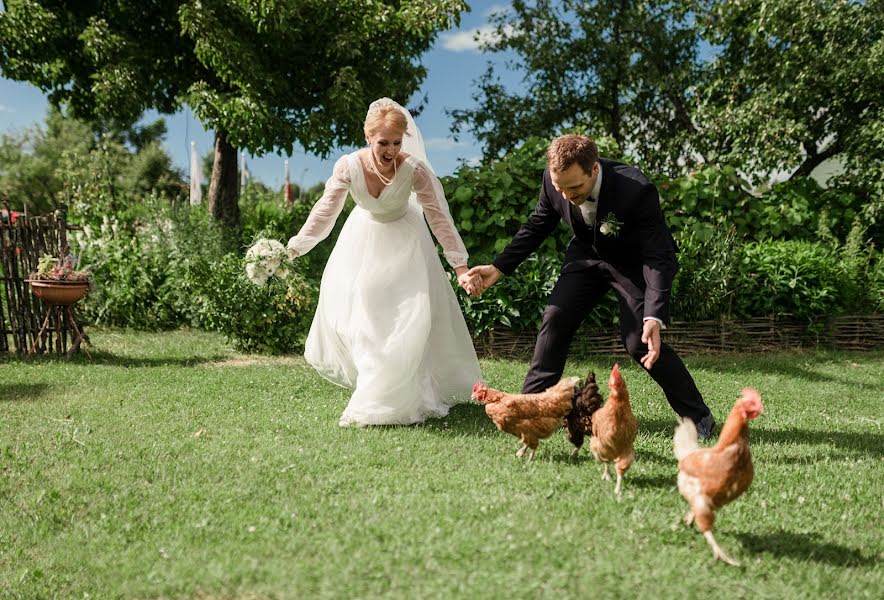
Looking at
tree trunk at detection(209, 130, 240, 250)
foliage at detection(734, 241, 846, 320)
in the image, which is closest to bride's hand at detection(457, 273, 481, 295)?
foliage at detection(734, 241, 846, 320)

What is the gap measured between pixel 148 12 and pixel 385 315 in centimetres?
1098

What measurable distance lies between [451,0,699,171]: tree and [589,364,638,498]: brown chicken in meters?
14.7

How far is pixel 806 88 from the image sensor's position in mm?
12938

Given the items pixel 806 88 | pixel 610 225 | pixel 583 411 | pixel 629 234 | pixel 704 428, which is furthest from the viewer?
pixel 806 88

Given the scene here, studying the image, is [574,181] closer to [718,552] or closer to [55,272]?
[718,552]

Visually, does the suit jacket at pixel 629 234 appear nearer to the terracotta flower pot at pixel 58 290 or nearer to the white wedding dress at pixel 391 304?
the white wedding dress at pixel 391 304

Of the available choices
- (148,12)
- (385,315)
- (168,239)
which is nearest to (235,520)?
(385,315)

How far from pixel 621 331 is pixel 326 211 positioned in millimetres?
2614

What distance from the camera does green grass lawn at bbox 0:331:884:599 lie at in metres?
3.10

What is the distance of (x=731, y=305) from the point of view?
9.78 metres

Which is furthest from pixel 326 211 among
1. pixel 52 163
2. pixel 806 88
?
pixel 52 163

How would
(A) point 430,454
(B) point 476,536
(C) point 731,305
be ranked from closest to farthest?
(B) point 476,536
(A) point 430,454
(C) point 731,305

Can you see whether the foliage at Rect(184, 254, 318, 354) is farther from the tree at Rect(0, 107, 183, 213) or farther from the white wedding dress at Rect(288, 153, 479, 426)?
the tree at Rect(0, 107, 183, 213)

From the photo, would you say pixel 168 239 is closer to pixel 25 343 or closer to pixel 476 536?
pixel 25 343
